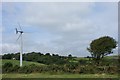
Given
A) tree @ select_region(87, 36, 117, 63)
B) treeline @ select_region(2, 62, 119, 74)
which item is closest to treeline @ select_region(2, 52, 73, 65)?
tree @ select_region(87, 36, 117, 63)

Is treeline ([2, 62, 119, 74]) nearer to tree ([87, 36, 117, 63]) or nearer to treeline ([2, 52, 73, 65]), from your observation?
treeline ([2, 52, 73, 65])

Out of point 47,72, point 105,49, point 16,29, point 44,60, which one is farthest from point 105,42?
point 47,72

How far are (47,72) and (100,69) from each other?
680cm

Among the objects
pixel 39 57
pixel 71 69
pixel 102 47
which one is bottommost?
pixel 71 69

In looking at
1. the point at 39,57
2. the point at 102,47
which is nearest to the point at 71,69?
the point at 39,57

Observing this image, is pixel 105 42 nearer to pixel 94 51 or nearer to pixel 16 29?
pixel 94 51

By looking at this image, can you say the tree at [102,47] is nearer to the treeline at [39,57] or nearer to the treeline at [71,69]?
the treeline at [39,57]

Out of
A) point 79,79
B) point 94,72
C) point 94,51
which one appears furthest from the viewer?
point 94,51

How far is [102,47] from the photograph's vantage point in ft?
218

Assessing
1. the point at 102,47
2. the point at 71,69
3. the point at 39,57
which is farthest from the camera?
the point at 102,47

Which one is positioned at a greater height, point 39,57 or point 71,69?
point 39,57

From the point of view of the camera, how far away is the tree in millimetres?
65875

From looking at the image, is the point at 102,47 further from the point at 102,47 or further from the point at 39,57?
the point at 39,57

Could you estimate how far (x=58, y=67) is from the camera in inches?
1346
